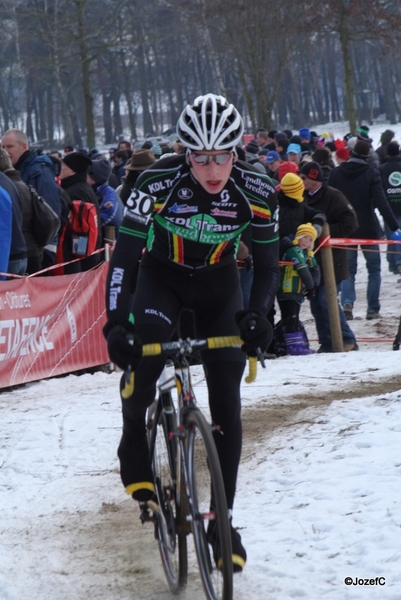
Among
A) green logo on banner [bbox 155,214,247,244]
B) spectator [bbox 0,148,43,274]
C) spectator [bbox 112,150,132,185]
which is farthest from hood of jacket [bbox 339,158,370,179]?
green logo on banner [bbox 155,214,247,244]

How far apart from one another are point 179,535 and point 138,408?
60 cm

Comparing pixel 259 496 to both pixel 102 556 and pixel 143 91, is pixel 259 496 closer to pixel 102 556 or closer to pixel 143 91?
pixel 102 556

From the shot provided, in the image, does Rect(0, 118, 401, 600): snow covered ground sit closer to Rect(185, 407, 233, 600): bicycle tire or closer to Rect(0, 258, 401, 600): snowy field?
Rect(0, 258, 401, 600): snowy field

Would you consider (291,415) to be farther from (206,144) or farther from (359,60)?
(359,60)

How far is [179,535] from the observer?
3908 millimetres

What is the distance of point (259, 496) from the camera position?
5137mm

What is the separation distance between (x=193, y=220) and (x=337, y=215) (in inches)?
257

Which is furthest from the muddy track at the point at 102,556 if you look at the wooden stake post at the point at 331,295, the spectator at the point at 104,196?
the spectator at the point at 104,196

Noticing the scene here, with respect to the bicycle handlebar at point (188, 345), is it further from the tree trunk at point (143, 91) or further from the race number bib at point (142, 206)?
the tree trunk at point (143, 91)

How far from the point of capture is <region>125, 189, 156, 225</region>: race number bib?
3.90 meters

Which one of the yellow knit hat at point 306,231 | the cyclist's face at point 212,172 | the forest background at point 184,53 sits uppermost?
the forest background at point 184,53

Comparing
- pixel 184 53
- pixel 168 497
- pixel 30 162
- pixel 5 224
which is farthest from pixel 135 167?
pixel 184 53

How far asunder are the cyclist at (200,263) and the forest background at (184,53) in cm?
2528

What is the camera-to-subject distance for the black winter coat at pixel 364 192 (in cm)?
1219
